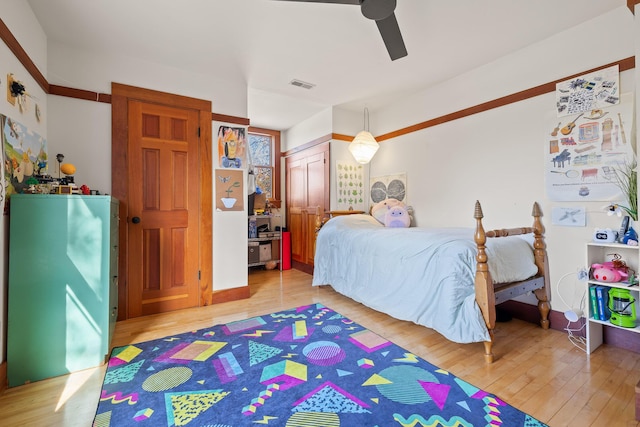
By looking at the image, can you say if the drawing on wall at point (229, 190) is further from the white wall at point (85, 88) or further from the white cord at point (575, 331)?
the white cord at point (575, 331)

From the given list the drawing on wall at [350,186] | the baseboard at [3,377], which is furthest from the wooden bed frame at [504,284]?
the baseboard at [3,377]

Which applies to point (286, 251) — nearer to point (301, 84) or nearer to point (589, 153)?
point (301, 84)

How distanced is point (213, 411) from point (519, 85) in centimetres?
358

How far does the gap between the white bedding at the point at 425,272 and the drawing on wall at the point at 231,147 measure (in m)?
1.50

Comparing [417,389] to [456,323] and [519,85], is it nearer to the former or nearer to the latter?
[456,323]

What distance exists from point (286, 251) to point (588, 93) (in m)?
4.18

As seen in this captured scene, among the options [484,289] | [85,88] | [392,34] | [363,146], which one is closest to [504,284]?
[484,289]

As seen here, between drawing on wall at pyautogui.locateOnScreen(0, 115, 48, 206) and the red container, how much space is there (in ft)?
10.5

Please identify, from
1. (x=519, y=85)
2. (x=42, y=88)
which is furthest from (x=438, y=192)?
(x=42, y=88)

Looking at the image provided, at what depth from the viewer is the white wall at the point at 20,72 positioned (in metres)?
1.67

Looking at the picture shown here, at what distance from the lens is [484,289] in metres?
1.88

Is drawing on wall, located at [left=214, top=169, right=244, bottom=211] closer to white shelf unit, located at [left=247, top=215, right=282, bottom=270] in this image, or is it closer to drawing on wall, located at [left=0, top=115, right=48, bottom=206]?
white shelf unit, located at [left=247, top=215, right=282, bottom=270]

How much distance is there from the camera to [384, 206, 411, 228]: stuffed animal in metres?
3.47

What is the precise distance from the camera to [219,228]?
317 centimetres
